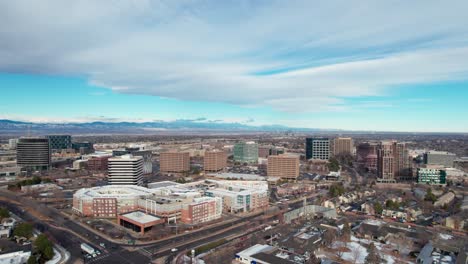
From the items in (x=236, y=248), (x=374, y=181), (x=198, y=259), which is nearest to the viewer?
(x=198, y=259)

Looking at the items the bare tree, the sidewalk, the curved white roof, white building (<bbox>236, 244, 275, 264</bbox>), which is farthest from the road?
the bare tree

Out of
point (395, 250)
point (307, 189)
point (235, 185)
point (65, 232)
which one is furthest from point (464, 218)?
point (65, 232)

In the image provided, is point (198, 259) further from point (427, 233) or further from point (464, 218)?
point (464, 218)

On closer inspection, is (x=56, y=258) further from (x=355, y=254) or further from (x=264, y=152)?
(x=264, y=152)

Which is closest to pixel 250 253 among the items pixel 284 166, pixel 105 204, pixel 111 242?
pixel 111 242

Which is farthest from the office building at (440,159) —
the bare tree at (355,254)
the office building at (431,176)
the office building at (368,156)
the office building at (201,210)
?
the office building at (201,210)

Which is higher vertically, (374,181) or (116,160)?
(116,160)

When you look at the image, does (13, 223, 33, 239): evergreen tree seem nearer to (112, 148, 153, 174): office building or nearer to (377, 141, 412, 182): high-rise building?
(112, 148, 153, 174): office building
